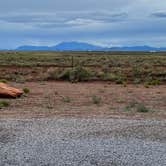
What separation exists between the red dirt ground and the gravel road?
2594mm

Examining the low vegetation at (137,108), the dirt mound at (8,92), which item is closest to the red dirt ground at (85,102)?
the low vegetation at (137,108)

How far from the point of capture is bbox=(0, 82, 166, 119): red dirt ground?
1973cm

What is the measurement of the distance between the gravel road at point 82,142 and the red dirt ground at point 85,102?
8.51 feet

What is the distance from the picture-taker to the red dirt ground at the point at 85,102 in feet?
64.7

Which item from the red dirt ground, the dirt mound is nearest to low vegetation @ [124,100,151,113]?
the red dirt ground

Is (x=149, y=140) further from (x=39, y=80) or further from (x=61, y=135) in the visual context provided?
(x=39, y=80)

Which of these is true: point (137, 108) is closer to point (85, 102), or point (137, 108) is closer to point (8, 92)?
point (85, 102)

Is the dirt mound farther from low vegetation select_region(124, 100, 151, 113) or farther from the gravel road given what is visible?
the gravel road

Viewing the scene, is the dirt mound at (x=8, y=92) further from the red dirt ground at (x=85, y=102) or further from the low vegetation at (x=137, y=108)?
the low vegetation at (x=137, y=108)

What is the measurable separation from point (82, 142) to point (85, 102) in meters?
11.6

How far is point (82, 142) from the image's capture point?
12.8 m

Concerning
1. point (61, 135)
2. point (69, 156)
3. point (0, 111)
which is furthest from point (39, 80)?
point (69, 156)

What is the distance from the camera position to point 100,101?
974 inches

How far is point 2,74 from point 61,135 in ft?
97.2
